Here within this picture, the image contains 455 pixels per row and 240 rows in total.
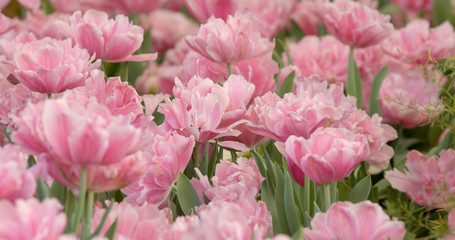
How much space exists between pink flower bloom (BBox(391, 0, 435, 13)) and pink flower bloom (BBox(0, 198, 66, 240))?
1.48 m

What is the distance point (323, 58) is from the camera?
1.23m

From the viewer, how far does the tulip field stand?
0.44 m

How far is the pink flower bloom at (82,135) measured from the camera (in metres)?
0.43

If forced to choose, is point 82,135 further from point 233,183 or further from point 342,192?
point 342,192

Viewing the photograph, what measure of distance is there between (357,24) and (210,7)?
0.76ft

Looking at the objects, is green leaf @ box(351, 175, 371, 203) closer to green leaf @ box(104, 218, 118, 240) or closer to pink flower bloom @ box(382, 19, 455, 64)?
green leaf @ box(104, 218, 118, 240)

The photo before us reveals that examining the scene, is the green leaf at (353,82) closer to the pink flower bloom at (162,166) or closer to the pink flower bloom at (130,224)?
the pink flower bloom at (162,166)

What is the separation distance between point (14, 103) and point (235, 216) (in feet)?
1.28

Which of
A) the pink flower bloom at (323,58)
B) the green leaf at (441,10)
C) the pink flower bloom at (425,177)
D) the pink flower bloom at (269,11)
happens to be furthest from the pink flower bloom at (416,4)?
the pink flower bloom at (425,177)

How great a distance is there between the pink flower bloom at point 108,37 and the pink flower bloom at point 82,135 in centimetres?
33

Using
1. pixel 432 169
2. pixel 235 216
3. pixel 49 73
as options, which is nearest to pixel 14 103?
pixel 49 73

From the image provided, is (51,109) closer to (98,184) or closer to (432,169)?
(98,184)

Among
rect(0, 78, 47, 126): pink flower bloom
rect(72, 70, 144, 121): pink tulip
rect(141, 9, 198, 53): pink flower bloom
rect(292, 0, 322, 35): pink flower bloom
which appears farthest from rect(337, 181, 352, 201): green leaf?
rect(141, 9, 198, 53): pink flower bloom

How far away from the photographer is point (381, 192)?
1.05m
